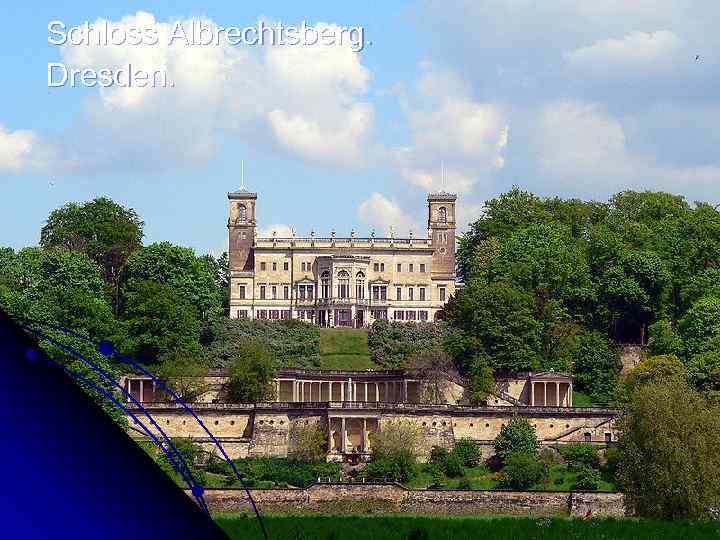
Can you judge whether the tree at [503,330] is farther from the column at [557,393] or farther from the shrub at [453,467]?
the shrub at [453,467]

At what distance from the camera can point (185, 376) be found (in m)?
80.8

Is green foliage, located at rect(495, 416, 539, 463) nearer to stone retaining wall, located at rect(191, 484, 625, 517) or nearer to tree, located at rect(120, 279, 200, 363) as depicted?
stone retaining wall, located at rect(191, 484, 625, 517)

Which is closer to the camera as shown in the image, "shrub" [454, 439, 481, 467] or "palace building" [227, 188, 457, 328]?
"shrub" [454, 439, 481, 467]

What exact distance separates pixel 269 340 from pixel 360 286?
85.0 ft

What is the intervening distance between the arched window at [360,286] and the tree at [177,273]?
60.4ft

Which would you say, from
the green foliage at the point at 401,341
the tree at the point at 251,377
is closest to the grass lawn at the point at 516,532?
the tree at the point at 251,377

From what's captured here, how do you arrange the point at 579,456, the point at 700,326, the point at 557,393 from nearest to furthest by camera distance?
1. the point at 579,456
2. the point at 700,326
3. the point at 557,393

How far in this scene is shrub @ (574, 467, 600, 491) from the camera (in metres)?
66.6

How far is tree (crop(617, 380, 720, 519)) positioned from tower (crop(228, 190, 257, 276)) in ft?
230

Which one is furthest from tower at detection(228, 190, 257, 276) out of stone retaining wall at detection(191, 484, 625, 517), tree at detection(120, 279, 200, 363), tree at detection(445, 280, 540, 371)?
stone retaining wall at detection(191, 484, 625, 517)

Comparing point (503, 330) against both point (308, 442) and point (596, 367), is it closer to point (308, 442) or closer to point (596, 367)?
point (596, 367)

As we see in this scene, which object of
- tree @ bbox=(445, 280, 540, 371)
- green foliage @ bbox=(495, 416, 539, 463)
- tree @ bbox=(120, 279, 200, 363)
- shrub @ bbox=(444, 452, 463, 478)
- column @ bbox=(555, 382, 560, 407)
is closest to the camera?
shrub @ bbox=(444, 452, 463, 478)

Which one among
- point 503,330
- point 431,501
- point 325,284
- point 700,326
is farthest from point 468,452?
point 325,284

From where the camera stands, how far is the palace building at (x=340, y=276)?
120m
